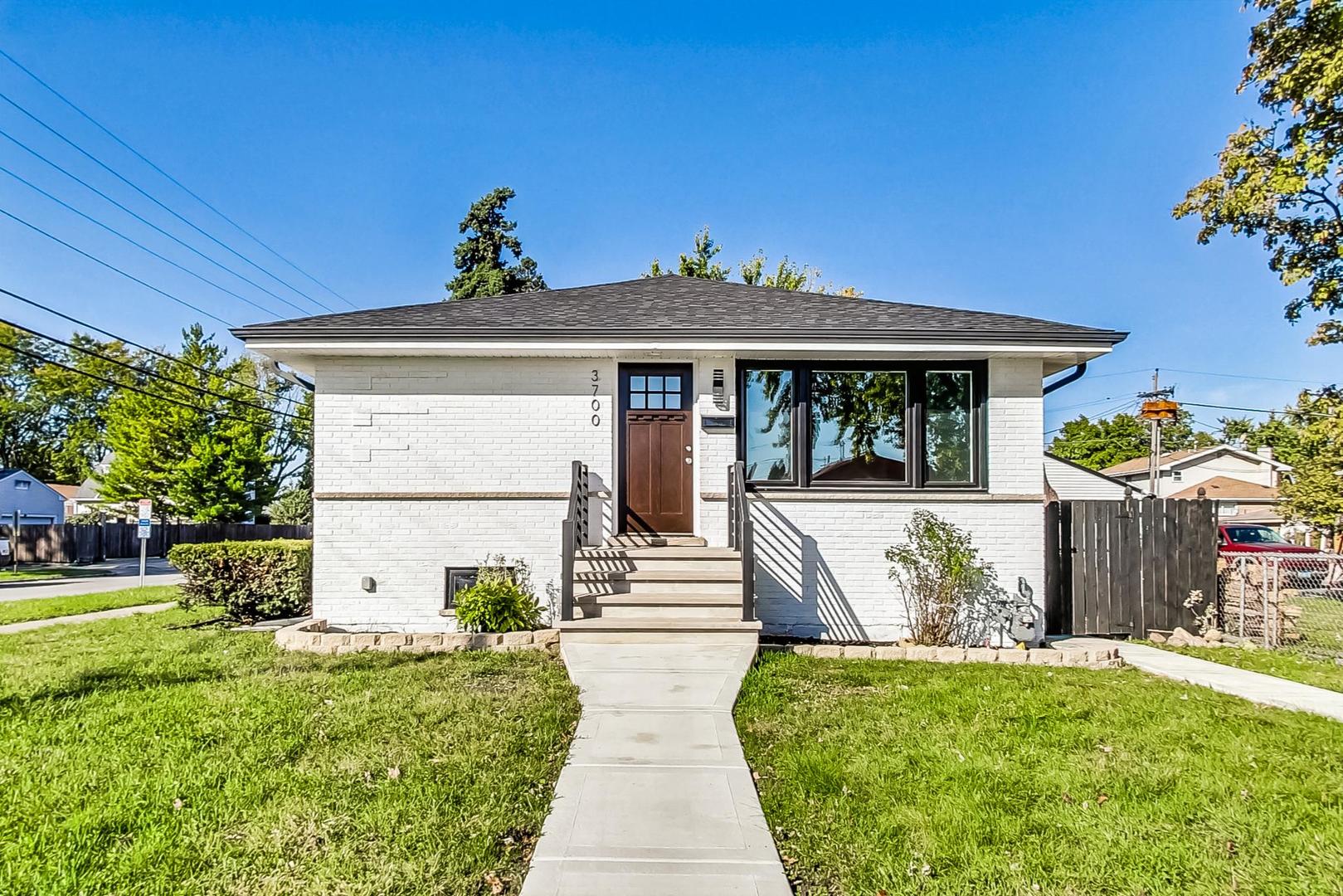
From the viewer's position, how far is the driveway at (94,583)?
14.5 meters

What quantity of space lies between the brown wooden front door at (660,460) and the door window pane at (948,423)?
2.70 meters

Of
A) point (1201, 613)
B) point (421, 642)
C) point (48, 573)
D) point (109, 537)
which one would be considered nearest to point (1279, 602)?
point (1201, 613)

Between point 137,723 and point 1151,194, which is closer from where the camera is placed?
point 137,723

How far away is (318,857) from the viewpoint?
8.95ft

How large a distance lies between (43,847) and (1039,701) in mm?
5545

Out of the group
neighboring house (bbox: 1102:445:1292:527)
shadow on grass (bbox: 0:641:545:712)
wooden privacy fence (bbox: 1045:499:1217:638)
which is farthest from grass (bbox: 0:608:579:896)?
neighboring house (bbox: 1102:445:1292:527)

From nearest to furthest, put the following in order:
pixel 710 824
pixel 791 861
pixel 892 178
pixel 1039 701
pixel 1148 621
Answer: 1. pixel 791 861
2. pixel 710 824
3. pixel 1039 701
4. pixel 1148 621
5. pixel 892 178

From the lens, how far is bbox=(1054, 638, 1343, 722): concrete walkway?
206 inches

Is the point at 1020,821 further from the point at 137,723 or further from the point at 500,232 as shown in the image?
the point at 500,232

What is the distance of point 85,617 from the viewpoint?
34.4 ft

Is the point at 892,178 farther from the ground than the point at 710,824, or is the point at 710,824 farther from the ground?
the point at 892,178

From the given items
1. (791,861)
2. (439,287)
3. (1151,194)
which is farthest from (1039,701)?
(439,287)

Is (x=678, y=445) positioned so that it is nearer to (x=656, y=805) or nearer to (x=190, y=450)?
(x=656, y=805)

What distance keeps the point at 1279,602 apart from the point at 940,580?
415cm
